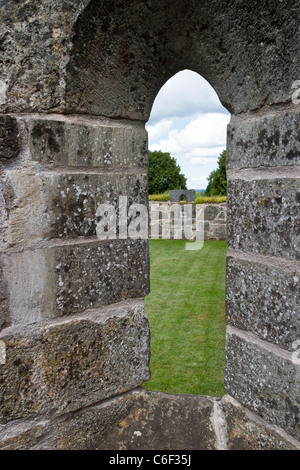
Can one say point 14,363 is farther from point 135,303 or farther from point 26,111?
point 26,111

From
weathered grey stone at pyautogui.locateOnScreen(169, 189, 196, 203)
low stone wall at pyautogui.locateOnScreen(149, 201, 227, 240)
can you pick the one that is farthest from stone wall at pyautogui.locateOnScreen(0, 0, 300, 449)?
weathered grey stone at pyautogui.locateOnScreen(169, 189, 196, 203)

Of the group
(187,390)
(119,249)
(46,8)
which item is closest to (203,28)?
(46,8)

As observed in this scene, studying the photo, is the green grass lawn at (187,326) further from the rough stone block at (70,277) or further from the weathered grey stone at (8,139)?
the weathered grey stone at (8,139)

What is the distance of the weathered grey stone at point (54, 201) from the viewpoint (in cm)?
103

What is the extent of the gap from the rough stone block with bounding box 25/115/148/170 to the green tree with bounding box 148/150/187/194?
80.8 ft

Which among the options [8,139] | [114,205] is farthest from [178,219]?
[8,139]

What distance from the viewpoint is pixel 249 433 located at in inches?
44.4

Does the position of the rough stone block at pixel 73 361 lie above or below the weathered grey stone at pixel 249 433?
above

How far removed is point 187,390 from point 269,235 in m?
2.26

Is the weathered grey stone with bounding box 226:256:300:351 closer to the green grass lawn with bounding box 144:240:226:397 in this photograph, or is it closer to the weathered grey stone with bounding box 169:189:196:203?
the green grass lawn with bounding box 144:240:226:397

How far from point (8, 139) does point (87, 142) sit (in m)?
0.23

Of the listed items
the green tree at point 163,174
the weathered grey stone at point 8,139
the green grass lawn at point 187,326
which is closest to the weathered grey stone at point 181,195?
the green grass lawn at point 187,326

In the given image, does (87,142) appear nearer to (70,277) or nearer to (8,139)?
Answer: (8,139)
